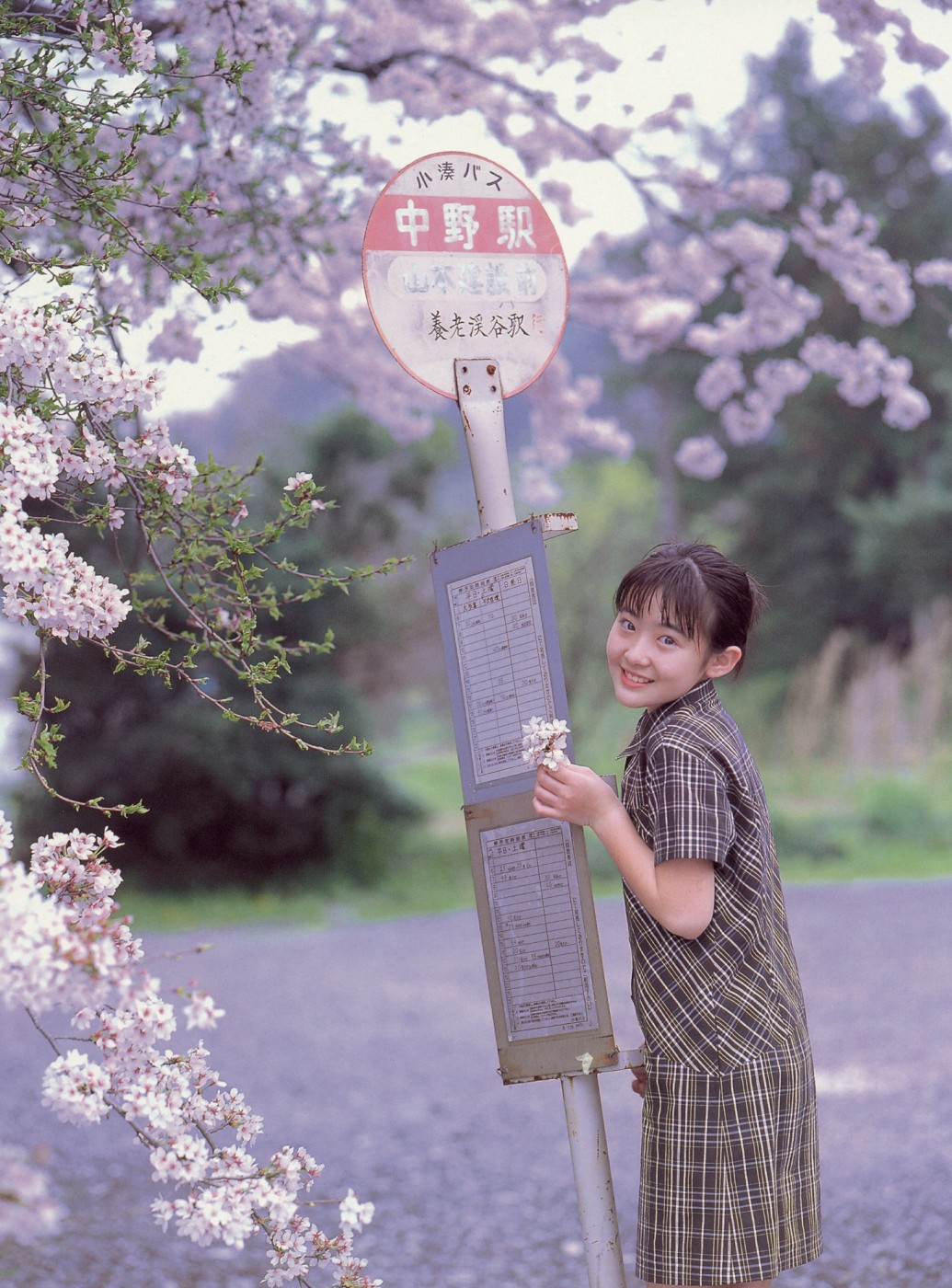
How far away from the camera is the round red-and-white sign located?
181cm

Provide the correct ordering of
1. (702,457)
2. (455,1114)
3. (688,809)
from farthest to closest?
(702,457) < (455,1114) < (688,809)

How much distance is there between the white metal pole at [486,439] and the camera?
1.82 m

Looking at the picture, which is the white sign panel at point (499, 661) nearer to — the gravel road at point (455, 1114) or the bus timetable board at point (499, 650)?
the bus timetable board at point (499, 650)

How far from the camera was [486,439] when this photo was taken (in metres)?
1.83

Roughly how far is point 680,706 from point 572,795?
0.20 metres

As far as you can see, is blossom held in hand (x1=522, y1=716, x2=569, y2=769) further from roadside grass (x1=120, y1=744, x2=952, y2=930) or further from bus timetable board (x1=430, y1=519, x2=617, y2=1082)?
roadside grass (x1=120, y1=744, x2=952, y2=930)

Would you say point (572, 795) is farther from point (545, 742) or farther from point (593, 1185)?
point (593, 1185)

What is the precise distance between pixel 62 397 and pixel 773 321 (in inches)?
132

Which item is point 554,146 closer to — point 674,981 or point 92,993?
point 674,981

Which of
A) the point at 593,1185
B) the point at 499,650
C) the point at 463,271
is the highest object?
the point at 463,271

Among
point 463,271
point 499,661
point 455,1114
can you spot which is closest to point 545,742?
point 499,661

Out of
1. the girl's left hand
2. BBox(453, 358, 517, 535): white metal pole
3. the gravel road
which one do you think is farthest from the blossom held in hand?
the gravel road

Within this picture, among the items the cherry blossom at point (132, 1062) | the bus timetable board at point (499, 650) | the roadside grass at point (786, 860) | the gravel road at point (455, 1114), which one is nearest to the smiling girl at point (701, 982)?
the bus timetable board at point (499, 650)

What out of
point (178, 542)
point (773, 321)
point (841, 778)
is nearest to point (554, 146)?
point (773, 321)
